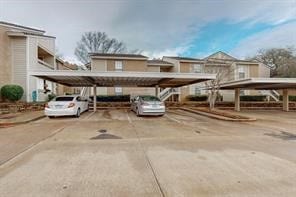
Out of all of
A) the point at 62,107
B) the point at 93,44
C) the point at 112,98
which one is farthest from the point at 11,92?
the point at 93,44

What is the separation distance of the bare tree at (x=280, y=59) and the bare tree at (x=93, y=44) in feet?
94.1

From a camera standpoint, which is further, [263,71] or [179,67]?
[263,71]

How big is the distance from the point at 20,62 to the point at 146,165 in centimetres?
1871

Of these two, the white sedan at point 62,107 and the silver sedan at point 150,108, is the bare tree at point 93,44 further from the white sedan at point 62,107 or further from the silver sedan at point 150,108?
the silver sedan at point 150,108

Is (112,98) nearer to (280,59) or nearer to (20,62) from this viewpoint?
(20,62)

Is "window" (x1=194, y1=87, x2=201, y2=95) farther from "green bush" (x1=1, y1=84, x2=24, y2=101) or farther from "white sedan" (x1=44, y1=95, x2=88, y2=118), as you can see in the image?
"green bush" (x1=1, y1=84, x2=24, y2=101)

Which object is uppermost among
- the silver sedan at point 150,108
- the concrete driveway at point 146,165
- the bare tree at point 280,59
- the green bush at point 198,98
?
the bare tree at point 280,59

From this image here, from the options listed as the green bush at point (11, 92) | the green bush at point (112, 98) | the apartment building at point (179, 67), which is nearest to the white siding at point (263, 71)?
the apartment building at point (179, 67)

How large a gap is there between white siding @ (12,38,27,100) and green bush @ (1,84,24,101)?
137cm

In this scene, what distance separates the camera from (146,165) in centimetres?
534

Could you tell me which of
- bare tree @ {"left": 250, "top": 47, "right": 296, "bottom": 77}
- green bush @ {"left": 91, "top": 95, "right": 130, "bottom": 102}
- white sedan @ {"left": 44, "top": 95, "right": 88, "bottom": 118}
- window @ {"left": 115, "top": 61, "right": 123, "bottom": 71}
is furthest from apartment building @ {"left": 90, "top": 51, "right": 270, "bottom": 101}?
white sedan @ {"left": 44, "top": 95, "right": 88, "bottom": 118}

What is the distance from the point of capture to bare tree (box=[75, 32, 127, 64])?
42.1 metres

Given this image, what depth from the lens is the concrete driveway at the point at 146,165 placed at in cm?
405

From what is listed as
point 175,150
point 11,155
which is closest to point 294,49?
point 175,150
